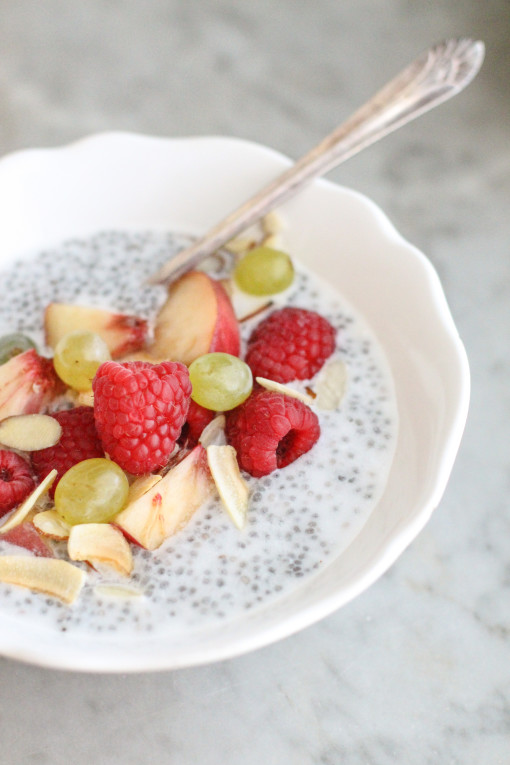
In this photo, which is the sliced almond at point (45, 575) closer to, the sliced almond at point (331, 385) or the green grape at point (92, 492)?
the green grape at point (92, 492)

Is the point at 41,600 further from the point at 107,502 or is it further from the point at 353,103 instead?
the point at 353,103

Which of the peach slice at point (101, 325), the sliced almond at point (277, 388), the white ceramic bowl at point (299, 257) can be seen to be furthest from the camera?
the peach slice at point (101, 325)

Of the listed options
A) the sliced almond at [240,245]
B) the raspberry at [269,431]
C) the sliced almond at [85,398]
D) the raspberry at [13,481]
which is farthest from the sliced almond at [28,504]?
the sliced almond at [240,245]

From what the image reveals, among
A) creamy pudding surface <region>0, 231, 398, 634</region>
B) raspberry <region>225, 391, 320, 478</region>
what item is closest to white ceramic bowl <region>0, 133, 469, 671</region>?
creamy pudding surface <region>0, 231, 398, 634</region>

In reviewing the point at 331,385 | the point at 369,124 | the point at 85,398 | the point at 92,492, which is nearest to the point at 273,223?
the point at 369,124

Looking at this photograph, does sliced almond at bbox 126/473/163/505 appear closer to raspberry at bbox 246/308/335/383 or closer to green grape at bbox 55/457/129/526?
green grape at bbox 55/457/129/526

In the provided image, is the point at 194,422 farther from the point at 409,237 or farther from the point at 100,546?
the point at 409,237

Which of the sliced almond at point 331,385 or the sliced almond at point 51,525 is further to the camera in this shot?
the sliced almond at point 331,385
